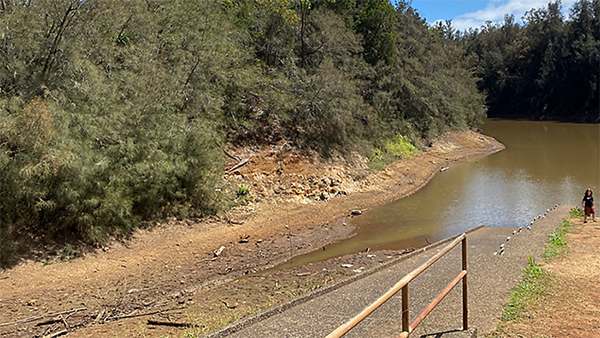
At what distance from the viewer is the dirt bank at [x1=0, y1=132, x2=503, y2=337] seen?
808cm

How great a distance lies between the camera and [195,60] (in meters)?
16.3

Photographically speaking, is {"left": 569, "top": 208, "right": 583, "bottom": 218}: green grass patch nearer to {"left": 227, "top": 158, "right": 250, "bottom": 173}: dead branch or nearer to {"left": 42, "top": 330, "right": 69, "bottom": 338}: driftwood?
{"left": 227, "top": 158, "right": 250, "bottom": 173}: dead branch

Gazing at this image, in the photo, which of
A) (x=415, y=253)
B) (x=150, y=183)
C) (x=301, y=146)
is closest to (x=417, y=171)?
(x=301, y=146)

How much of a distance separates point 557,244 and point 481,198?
30.6 ft

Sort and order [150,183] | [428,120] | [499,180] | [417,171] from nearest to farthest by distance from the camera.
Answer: [150,183], [499,180], [417,171], [428,120]

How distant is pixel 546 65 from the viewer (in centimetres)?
6291

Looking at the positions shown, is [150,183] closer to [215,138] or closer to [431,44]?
[215,138]

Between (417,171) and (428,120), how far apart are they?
8805 mm

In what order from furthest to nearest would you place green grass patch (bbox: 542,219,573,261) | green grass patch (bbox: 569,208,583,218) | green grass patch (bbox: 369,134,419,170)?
green grass patch (bbox: 369,134,419,170) → green grass patch (bbox: 569,208,583,218) → green grass patch (bbox: 542,219,573,261)

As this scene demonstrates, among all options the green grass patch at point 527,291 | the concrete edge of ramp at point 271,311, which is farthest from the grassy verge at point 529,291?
the concrete edge of ramp at point 271,311

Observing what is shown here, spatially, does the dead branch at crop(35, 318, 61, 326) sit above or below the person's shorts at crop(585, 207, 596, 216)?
below

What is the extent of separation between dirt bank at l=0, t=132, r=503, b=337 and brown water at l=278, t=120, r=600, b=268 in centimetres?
100

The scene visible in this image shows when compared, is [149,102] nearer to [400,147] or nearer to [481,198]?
[481,198]

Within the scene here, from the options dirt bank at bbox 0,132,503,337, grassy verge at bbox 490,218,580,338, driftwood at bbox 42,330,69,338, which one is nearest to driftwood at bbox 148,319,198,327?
dirt bank at bbox 0,132,503,337
